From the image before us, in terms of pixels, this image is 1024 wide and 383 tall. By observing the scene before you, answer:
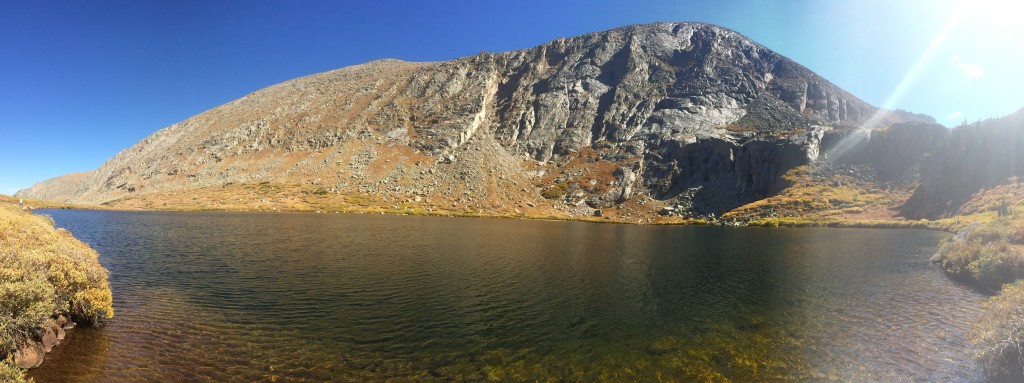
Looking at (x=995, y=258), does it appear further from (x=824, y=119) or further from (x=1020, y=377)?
(x=824, y=119)

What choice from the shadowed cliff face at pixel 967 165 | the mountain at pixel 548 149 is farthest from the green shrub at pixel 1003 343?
the mountain at pixel 548 149

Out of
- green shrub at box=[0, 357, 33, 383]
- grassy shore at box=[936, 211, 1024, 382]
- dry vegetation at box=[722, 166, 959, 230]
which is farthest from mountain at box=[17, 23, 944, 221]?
green shrub at box=[0, 357, 33, 383]

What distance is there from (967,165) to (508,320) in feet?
444

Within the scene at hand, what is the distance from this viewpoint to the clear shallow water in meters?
16.4

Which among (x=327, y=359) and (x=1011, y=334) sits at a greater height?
(x=1011, y=334)

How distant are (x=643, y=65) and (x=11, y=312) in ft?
693

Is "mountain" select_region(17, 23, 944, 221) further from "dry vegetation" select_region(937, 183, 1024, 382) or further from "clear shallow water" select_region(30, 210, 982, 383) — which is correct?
"clear shallow water" select_region(30, 210, 982, 383)

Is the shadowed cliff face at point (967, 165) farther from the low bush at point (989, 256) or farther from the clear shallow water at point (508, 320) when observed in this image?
the clear shallow water at point (508, 320)

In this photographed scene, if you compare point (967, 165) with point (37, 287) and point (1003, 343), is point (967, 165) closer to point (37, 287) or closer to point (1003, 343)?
point (1003, 343)

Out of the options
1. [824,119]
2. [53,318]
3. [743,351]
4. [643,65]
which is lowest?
[743,351]

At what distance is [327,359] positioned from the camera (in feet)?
54.9

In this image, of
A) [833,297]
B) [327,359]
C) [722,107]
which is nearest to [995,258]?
[833,297]

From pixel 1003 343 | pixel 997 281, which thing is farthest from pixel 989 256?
pixel 1003 343

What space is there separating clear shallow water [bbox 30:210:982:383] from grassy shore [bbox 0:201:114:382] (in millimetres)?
1218
